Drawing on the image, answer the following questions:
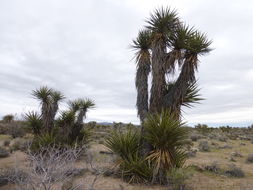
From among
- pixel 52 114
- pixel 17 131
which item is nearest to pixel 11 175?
pixel 52 114

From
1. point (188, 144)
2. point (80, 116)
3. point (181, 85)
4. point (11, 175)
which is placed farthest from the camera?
point (80, 116)

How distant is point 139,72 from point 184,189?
4420 millimetres

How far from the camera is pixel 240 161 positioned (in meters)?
10.5

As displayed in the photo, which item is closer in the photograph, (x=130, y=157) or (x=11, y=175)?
(x=11, y=175)

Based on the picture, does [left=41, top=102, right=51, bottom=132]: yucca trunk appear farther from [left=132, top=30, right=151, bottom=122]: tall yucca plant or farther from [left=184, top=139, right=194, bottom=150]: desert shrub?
[left=184, top=139, right=194, bottom=150]: desert shrub

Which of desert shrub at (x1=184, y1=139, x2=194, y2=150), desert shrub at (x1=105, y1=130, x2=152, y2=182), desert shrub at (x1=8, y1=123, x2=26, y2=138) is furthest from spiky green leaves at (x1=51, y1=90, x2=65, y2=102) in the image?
desert shrub at (x1=8, y1=123, x2=26, y2=138)

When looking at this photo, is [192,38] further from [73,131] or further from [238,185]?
[73,131]

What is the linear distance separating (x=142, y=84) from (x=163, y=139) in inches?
93.8

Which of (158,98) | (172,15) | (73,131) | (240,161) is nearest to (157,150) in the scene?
(158,98)

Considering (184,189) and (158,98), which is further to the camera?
(158,98)

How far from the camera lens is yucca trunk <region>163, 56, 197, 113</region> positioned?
22.6 ft

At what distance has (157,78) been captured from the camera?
6941 millimetres

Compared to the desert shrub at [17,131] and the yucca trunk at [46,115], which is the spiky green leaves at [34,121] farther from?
the desert shrub at [17,131]

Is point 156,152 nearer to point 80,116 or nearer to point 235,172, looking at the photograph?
point 235,172
